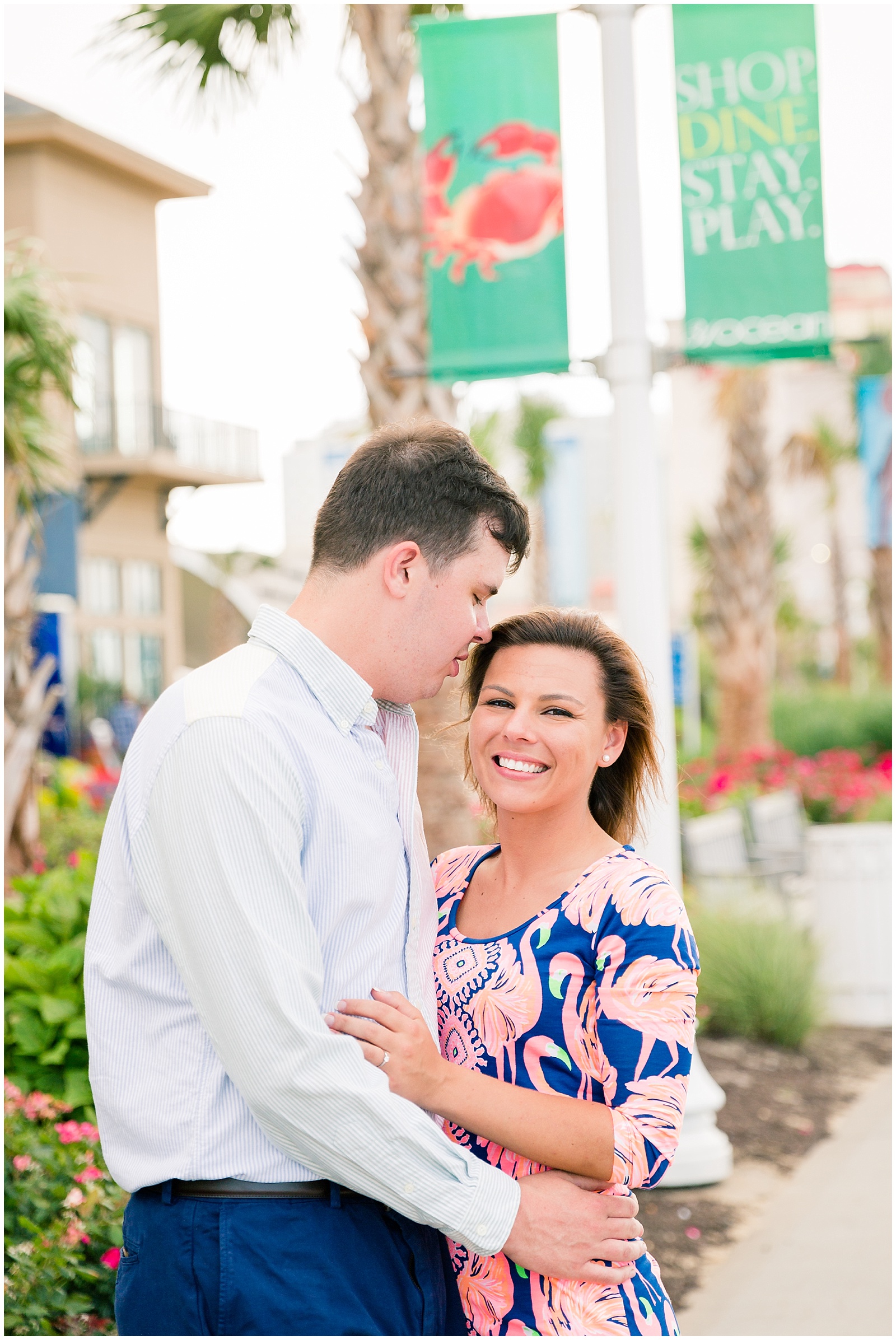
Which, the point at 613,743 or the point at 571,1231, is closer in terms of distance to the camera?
the point at 571,1231

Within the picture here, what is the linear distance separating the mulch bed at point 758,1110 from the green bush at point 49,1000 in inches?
82.1

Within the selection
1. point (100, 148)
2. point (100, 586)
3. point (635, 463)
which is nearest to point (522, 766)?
point (635, 463)

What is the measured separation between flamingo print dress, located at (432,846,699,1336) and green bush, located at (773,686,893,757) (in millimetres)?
17709

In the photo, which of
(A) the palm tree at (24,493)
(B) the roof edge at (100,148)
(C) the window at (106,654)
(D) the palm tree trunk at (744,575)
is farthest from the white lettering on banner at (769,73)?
(C) the window at (106,654)

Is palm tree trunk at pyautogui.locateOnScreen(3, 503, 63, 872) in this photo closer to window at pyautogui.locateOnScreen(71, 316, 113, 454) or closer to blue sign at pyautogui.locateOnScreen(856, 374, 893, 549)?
blue sign at pyautogui.locateOnScreen(856, 374, 893, 549)

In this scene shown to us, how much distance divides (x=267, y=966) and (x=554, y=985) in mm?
Answer: 588

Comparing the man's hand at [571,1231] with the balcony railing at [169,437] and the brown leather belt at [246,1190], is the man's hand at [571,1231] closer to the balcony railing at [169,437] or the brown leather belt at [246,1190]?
the brown leather belt at [246,1190]

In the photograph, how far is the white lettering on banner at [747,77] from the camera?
17.1 ft

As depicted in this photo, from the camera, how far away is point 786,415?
6762 cm

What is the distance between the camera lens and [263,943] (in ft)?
5.51

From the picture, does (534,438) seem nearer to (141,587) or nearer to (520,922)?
(141,587)

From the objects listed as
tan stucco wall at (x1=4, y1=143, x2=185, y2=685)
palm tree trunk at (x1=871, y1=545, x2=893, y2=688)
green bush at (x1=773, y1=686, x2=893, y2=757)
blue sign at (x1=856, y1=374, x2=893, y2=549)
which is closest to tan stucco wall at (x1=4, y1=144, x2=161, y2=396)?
tan stucco wall at (x1=4, y1=143, x2=185, y2=685)

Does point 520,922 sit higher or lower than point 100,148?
lower

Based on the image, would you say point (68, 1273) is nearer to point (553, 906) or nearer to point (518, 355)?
point (553, 906)
